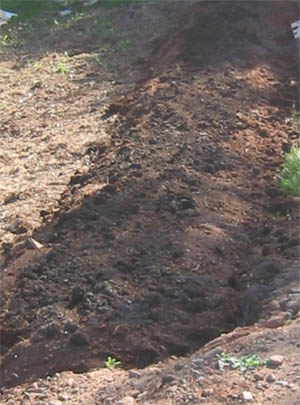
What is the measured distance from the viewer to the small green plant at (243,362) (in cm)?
421

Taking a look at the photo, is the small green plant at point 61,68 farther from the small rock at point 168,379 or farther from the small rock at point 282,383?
the small rock at point 282,383

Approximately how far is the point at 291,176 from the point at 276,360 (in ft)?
7.77

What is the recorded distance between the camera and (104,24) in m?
11.8

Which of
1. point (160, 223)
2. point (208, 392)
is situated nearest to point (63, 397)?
point (208, 392)

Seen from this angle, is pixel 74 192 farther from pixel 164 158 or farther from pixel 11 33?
pixel 11 33

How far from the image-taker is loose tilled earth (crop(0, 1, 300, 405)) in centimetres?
467

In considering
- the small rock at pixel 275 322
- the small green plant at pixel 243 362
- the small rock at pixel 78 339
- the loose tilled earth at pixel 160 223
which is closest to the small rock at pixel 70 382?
the loose tilled earth at pixel 160 223

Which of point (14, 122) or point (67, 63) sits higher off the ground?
point (67, 63)

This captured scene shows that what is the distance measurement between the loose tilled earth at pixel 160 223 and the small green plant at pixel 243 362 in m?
0.04

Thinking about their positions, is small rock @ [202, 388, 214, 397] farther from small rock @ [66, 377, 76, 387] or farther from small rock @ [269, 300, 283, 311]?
small rock @ [269, 300, 283, 311]

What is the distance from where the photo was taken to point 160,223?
5992mm

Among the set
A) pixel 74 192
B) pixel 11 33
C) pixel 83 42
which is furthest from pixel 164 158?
pixel 11 33

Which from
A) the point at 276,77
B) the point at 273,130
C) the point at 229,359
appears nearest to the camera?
the point at 229,359

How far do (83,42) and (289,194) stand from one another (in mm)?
5566
